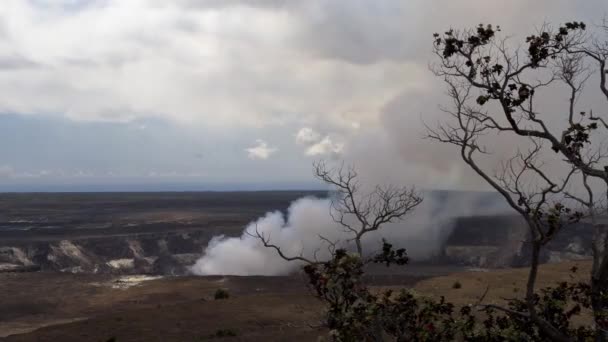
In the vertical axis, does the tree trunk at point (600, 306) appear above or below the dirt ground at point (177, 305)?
above

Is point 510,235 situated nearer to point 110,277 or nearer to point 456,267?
point 456,267

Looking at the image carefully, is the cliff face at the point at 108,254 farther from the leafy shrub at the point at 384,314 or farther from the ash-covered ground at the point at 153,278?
the leafy shrub at the point at 384,314

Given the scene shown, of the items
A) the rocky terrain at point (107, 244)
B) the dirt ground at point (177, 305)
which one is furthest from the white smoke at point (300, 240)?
the dirt ground at point (177, 305)

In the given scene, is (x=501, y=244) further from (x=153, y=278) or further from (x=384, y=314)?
(x=384, y=314)

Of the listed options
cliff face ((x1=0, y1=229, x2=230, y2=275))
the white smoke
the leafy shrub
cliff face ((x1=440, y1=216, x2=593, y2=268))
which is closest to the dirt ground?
the leafy shrub

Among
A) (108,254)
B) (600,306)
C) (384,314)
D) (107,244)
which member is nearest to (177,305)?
(384,314)

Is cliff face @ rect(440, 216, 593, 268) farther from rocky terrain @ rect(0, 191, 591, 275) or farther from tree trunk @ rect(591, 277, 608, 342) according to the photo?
tree trunk @ rect(591, 277, 608, 342)
